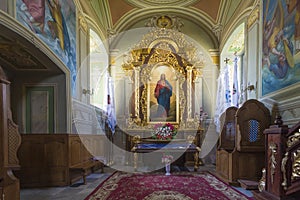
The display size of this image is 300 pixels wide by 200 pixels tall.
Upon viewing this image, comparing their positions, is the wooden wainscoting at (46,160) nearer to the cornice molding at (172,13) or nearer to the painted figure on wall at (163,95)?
the painted figure on wall at (163,95)

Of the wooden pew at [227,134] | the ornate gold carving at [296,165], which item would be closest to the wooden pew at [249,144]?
the wooden pew at [227,134]

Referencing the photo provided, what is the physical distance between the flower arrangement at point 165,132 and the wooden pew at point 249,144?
3045mm

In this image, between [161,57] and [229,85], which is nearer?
[229,85]

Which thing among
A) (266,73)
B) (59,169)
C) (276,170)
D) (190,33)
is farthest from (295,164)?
(190,33)

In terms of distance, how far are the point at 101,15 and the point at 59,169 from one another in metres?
5.58

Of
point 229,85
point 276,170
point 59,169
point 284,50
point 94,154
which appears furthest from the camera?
point 229,85

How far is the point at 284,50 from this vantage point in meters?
4.50

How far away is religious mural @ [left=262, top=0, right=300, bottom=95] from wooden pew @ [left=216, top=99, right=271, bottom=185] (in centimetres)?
57

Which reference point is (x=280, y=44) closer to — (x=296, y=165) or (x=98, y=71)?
(x=296, y=165)

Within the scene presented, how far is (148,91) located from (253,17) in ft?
13.8

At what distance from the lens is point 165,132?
26.8ft

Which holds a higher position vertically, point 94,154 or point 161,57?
point 161,57

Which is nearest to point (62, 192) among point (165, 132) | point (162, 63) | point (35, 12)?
point (35, 12)

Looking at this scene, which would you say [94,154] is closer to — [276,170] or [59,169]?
[59,169]
